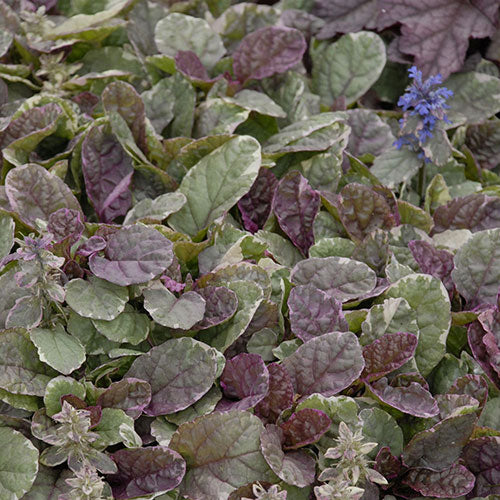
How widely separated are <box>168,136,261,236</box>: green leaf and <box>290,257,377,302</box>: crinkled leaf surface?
0.34m

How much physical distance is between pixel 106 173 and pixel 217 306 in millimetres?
662

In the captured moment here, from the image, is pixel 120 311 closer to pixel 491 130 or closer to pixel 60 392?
pixel 60 392

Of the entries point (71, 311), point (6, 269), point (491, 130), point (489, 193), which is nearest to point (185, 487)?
point (71, 311)

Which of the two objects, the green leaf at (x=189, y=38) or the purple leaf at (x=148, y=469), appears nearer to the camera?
the purple leaf at (x=148, y=469)

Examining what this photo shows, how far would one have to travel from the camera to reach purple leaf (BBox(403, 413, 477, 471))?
63.4 inches

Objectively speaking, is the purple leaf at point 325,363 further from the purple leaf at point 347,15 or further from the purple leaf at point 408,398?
the purple leaf at point 347,15

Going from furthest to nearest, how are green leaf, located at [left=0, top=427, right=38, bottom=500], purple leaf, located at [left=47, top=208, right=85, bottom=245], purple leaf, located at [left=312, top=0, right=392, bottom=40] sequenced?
purple leaf, located at [left=312, top=0, right=392, bottom=40] < purple leaf, located at [left=47, top=208, right=85, bottom=245] < green leaf, located at [left=0, top=427, right=38, bottom=500]


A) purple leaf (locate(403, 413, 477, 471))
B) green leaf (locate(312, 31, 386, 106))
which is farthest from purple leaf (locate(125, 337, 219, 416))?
green leaf (locate(312, 31, 386, 106))

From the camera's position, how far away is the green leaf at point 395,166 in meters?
2.25

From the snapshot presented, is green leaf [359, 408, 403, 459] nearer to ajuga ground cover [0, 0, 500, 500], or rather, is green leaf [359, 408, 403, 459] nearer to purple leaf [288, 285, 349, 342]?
ajuga ground cover [0, 0, 500, 500]

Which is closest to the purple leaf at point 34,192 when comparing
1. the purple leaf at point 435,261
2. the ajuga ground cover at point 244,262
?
the ajuga ground cover at point 244,262

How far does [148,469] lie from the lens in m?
1.58

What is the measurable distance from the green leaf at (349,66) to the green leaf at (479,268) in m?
0.90

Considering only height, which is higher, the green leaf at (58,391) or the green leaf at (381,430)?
the green leaf at (58,391)
